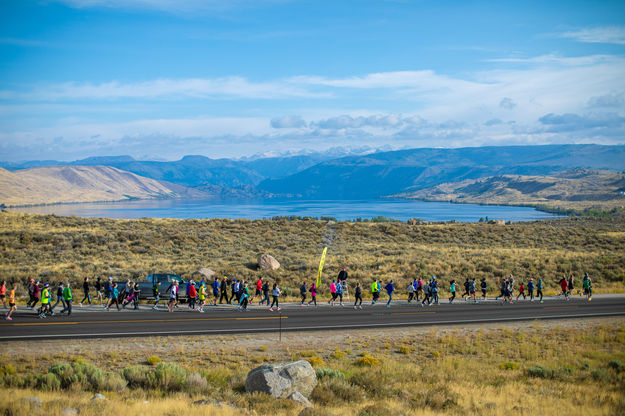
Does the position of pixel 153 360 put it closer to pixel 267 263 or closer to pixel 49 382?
pixel 49 382

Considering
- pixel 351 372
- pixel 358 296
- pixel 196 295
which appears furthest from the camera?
pixel 358 296

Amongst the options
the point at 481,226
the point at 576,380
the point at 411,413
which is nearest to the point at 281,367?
the point at 411,413

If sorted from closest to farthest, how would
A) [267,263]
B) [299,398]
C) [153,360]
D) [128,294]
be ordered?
[299,398], [153,360], [128,294], [267,263]

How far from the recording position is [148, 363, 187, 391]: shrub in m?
11.6

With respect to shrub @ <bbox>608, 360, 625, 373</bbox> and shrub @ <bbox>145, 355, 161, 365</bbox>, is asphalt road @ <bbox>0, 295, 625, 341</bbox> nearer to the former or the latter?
shrub @ <bbox>145, 355, 161, 365</bbox>

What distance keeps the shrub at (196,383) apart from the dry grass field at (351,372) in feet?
0.09

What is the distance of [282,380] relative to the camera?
36.4ft

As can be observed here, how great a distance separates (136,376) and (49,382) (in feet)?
6.52

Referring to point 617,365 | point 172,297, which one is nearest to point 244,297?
point 172,297

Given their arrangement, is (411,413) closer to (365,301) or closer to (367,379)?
(367,379)

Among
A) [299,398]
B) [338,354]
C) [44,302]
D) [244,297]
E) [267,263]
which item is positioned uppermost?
[267,263]

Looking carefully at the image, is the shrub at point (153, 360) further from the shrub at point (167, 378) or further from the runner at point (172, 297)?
the runner at point (172, 297)

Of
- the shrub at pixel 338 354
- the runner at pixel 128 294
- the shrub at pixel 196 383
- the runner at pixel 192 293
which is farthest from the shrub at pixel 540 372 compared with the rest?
the runner at pixel 128 294

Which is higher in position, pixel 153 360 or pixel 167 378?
pixel 167 378
